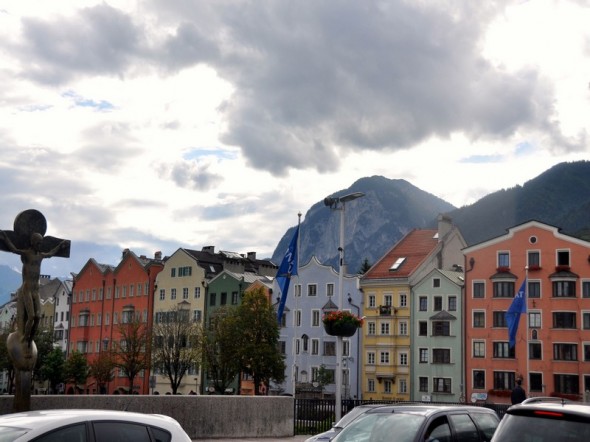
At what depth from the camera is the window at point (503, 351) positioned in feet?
223

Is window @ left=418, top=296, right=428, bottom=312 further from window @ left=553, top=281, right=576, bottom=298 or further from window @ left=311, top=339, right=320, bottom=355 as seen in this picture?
window @ left=553, top=281, right=576, bottom=298

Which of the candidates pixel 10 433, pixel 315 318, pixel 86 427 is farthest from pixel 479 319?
pixel 10 433

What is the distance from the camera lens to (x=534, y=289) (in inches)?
2665

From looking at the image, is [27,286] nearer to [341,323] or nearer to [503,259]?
[341,323]

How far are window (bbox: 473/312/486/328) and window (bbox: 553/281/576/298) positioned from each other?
21.5 feet

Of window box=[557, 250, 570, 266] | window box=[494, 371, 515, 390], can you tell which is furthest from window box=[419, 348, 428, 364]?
window box=[557, 250, 570, 266]

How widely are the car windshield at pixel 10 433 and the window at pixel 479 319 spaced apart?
211ft

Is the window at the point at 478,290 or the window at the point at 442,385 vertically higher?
the window at the point at 478,290

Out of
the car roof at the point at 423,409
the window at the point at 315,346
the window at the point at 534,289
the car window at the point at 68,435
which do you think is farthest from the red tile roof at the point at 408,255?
the car window at the point at 68,435

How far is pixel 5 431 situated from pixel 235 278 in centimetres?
7802

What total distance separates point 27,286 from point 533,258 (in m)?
54.7

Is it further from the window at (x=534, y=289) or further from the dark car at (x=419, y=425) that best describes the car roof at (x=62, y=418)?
the window at (x=534, y=289)

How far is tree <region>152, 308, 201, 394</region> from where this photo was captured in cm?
7990

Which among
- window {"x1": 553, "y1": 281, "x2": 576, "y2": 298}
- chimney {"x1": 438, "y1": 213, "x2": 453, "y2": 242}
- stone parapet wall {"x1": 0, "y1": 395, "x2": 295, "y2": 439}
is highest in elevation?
chimney {"x1": 438, "y1": 213, "x2": 453, "y2": 242}
